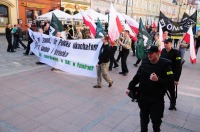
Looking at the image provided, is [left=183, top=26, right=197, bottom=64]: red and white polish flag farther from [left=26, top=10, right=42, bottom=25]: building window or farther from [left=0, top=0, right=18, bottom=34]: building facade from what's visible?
[left=26, top=10, right=42, bottom=25]: building window

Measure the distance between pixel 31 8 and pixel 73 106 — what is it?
21.6 metres

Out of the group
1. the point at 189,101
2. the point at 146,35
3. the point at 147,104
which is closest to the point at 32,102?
the point at 147,104

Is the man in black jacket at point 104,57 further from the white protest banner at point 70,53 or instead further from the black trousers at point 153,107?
the black trousers at point 153,107

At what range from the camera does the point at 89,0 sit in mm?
33281

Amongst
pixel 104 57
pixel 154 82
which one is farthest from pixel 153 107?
pixel 104 57

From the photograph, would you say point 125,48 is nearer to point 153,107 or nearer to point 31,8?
point 153,107

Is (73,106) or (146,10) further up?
(146,10)

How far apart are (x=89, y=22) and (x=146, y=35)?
9.93ft

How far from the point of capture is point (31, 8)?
24.4 meters

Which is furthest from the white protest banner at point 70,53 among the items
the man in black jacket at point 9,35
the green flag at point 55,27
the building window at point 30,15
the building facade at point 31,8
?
the building window at point 30,15

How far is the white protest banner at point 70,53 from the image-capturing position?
23.0 ft

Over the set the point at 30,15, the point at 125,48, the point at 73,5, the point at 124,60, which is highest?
the point at 73,5

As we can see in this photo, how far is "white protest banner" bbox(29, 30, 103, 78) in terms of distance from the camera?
701cm

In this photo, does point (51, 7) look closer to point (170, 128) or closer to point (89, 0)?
point (89, 0)
